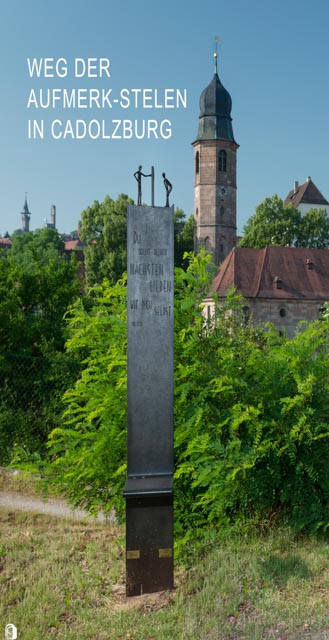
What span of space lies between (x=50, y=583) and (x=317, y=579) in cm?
220

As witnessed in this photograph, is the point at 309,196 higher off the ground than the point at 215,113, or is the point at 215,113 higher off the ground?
the point at 215,113

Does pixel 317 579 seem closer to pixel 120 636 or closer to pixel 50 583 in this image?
pixel 120 636

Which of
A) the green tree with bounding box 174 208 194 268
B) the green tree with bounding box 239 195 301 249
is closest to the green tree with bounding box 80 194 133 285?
the green tree with bounding box 174 208 194 268

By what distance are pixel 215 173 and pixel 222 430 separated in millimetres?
51692

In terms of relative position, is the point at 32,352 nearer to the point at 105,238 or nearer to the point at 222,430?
the point at 222,430

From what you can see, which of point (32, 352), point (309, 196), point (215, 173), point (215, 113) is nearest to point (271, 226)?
point (215, 173)

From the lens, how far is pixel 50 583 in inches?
191

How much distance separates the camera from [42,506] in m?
7.55

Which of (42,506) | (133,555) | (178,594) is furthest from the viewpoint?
(42,506)

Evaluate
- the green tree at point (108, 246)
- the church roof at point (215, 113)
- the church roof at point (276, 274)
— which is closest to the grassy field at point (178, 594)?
the green tree at point (108, 246)

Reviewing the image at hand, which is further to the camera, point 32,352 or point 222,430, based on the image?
point 32,352

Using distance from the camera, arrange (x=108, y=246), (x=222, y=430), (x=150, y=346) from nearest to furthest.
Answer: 1. (x=150, y=346)
2. (x=222, y=430)
3. (x=108, y=246)

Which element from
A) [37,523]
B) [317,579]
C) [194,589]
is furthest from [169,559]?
[37,523]

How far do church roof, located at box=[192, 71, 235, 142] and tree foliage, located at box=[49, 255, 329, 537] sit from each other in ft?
171
